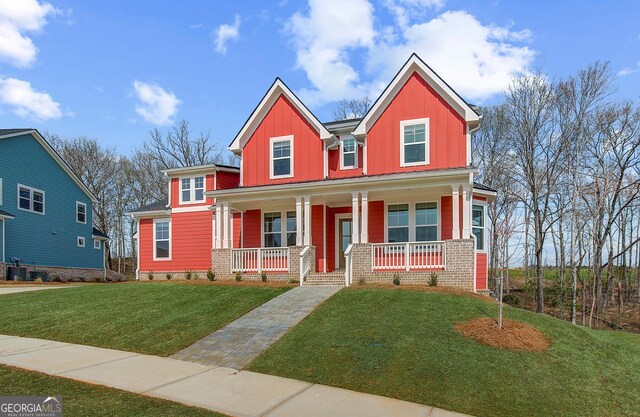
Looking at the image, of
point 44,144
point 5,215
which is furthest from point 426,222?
point 44,144

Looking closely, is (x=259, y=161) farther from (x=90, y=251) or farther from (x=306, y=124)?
(x=90, y=251)

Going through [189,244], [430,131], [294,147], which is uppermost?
[430,131]

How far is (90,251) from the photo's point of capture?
30266mm

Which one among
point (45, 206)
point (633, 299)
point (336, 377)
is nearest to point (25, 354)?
point (336, 377)

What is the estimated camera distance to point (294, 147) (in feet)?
58.5

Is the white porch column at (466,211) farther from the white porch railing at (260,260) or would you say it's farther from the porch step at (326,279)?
the white porch railing at (260,260)

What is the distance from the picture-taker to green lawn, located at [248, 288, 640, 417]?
19.3 ft

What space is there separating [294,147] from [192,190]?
6.12m

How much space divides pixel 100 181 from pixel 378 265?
36232mm

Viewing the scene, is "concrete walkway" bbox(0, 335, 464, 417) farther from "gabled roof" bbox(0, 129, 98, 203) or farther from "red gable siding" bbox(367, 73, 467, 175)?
"gabled roof" bbox(0, 129, 98, 203)

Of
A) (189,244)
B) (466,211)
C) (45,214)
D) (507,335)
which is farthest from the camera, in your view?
(45,214)

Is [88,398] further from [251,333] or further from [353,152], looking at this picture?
[353,152]

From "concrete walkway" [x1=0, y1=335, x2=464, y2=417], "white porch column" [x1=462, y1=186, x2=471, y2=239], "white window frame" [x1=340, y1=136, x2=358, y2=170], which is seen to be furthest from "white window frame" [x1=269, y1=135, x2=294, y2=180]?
"concrete walkway" [x1=0, y1=335, x2=464, y2=417]

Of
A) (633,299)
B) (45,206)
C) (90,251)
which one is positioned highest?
(45,206)
